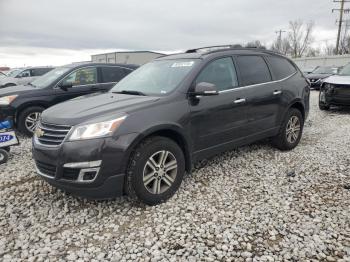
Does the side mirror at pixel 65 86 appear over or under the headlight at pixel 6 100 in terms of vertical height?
over

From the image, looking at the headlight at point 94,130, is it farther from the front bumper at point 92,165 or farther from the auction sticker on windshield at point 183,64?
the auction sticker on windshield at point 183,64

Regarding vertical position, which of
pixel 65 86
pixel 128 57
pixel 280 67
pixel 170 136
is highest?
pixel 128 57

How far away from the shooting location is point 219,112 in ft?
13.9

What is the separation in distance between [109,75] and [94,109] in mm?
4837

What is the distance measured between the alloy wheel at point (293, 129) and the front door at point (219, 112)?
1.35 metres

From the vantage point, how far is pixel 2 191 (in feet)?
13.7

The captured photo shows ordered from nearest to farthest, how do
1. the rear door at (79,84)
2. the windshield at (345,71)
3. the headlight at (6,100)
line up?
the headlight at (6,100)
the rear door at (79,84)
the windshield at (345,71)

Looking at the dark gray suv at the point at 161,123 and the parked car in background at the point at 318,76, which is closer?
the dark gray suv at the point at 161,123

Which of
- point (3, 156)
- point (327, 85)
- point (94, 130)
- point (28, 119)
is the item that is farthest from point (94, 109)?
point (327, 85)

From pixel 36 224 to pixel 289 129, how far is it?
168 inches

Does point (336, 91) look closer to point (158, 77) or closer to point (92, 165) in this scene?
point (158, 77)

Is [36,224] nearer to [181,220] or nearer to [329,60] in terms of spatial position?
[181,220]

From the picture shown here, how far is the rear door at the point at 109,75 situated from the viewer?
8055 millimetres

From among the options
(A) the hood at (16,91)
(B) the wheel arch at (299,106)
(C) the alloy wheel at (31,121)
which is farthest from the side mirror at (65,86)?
(B) the wheel arch at (299,106)
